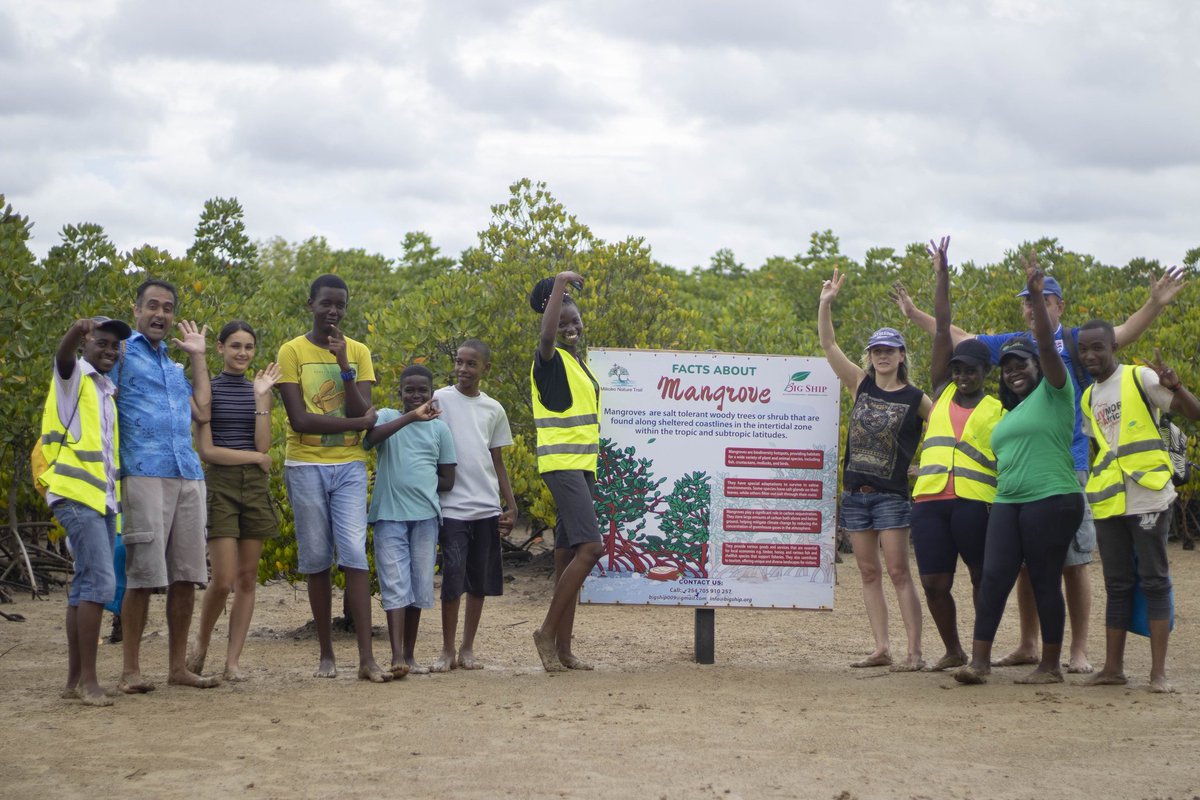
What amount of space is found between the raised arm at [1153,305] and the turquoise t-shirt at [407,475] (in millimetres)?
3681

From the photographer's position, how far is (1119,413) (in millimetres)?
6445

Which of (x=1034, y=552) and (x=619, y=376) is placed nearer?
(x=1034, y=552)

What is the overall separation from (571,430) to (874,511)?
1741 mm

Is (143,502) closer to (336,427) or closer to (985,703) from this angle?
(336,427)

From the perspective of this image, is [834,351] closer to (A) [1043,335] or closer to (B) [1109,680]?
(A) [1043,335]

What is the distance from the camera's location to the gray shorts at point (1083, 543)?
690 centimetres

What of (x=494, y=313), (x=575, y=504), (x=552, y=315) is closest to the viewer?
(x=552, y=315)

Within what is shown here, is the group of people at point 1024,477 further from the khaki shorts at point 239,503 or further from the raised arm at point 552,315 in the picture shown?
the khaki shorts at point 239,503

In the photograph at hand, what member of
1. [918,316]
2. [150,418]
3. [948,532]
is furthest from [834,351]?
[150,418]

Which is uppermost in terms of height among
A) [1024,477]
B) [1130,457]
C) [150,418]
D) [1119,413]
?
[1119,413]

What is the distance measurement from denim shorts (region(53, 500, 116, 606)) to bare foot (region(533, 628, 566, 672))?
2.25 m

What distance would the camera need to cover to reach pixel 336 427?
6.50m

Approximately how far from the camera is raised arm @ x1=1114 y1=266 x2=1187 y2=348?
6.46 metres

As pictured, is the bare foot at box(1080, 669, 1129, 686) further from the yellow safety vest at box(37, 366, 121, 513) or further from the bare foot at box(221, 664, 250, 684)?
the yellow safety vest at box(37, 366, 121, 513)
